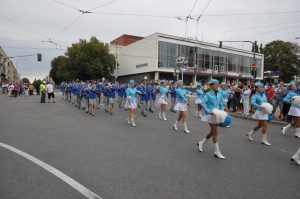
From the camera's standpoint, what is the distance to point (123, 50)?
7806 cm

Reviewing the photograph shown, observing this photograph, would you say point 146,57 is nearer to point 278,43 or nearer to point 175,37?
point 175,37

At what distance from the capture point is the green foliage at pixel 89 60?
60969 millimetres

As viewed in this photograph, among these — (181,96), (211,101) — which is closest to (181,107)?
(181,96)

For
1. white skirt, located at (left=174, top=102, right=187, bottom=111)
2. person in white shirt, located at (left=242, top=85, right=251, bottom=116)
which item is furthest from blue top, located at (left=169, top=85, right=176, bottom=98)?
white skirt, located at (left=174, top=102, right=187, bottom=111)

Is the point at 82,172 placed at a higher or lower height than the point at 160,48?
lower

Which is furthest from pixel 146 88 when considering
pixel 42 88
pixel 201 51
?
pixel 201 51

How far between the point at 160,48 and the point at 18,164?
2099 inches

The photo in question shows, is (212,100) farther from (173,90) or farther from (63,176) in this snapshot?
(173,90)

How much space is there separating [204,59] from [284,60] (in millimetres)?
22153

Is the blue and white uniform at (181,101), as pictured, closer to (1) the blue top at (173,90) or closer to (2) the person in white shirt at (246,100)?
(2) the person in white shirt at (246,100)

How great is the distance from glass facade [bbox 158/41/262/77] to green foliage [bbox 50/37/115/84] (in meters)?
12.4

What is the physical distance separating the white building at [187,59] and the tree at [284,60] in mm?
3311

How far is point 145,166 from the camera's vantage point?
6.29 m

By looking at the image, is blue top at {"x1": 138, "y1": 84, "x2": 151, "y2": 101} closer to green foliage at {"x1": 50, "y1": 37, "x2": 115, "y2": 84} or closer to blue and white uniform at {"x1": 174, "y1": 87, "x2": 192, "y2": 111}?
blue and white uniform at {"x1": 174, "y1": 87, "x2": 192, "y2": 111}
